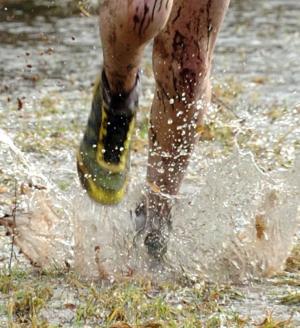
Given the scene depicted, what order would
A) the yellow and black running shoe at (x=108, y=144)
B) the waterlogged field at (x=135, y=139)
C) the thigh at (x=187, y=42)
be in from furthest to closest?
the thigh at (x=187, y=42)
the yellow and black running shoe at (x=108, y=144)
the waterlogged field at (x=135, y=139)

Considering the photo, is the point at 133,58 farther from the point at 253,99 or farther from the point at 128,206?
the point at 253,99

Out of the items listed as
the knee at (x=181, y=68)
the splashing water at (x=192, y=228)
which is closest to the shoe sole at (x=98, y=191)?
the splashing water at (x=192, y=228)

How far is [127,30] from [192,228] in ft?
3.17

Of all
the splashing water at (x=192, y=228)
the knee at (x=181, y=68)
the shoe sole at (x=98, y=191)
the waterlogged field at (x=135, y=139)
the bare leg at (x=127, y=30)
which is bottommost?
the waterlogged field at (x=135, y=139)

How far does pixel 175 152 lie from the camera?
438 centimetres

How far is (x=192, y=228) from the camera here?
4371 mm

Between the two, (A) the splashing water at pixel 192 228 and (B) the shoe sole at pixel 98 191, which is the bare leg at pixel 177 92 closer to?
(A) the splashing water at pixel 192 228

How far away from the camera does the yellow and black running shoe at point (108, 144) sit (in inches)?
154

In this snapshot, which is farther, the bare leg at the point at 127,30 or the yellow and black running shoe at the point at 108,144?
the yellow and black running shoe at the point at 108,144

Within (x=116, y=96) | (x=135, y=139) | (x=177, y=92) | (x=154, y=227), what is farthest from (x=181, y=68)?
(x=135, y=139)

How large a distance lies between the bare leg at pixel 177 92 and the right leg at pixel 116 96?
374mm

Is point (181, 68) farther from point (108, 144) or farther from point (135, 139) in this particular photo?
point (135, 139)

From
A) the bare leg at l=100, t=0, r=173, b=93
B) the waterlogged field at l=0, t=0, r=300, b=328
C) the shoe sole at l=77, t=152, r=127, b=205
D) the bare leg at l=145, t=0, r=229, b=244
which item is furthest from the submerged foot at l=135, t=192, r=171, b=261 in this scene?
the bare leg at l=100, t=0, r=173, b=93

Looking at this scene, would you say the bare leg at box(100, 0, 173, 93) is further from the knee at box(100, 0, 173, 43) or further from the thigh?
the thigh
